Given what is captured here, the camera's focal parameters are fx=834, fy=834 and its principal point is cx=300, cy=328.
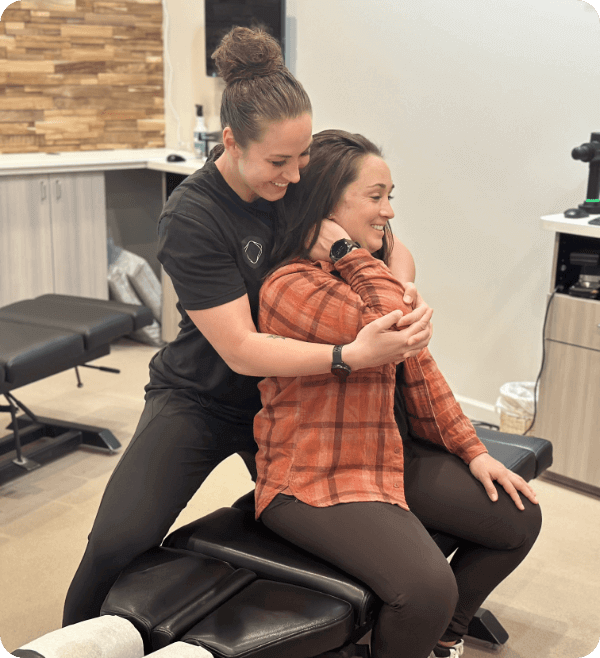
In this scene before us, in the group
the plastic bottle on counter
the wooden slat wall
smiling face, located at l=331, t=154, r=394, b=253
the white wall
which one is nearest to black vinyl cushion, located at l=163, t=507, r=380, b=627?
smiling face, located at l=331, t=154, r=394, b=253

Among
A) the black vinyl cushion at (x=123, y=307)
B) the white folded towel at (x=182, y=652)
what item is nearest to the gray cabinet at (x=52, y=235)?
the black vinyl cushion at (x=123, y=307)

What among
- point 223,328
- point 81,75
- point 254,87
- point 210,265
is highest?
point 81,75

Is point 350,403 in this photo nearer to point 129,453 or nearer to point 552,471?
point 129,453

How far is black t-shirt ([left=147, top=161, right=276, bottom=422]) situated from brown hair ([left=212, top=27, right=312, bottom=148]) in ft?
0.47

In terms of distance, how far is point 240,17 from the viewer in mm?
3674

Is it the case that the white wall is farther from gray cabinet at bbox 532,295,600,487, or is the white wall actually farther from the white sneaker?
the white sneaker

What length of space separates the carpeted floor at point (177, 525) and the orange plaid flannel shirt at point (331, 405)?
0.69 m

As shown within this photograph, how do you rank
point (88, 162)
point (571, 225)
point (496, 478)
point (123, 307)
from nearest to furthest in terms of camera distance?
1. point (496, 478)
2. point (571, 225)
3. point (123, 307)
4. point (88, 162)

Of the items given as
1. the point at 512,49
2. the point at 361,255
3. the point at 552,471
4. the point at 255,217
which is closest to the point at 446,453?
the point at 361,255

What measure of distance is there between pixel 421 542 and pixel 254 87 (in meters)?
0.87

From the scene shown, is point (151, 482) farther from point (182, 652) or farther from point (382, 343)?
point (382, 343)

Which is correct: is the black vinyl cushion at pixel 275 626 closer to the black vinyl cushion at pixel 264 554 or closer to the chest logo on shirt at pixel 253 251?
the black vinyl cushion at pixel 264 554

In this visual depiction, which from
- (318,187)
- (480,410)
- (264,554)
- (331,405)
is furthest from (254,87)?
(480,410)

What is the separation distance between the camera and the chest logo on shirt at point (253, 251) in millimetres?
1630
